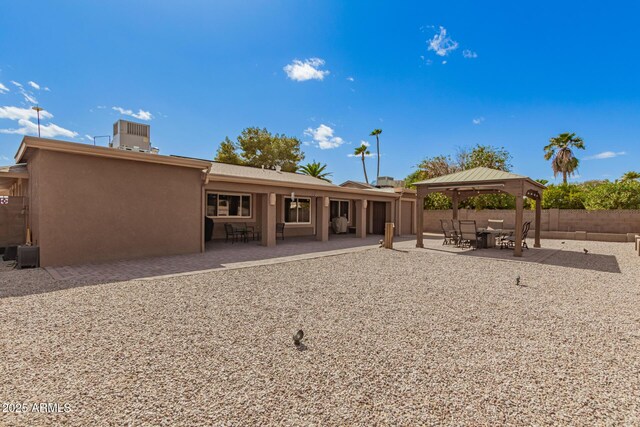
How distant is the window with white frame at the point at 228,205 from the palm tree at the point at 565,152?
32768 mm

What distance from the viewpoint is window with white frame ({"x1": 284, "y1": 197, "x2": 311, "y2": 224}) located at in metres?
16.3

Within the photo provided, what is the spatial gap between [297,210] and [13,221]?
36.4 ft

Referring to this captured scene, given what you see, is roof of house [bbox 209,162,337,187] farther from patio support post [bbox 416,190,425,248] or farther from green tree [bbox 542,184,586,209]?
green tree [bbox 542,184,586,209]

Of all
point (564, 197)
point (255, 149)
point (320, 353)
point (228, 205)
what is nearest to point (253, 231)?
point (228, 205)

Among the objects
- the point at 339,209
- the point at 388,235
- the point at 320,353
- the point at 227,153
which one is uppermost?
the point at 227,153

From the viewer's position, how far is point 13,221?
9.32 metres

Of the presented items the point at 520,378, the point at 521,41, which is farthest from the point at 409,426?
the point at 521,41

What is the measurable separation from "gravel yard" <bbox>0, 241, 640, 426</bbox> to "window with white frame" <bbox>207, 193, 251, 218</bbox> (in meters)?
7.89

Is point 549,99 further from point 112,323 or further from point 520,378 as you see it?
point 112,323

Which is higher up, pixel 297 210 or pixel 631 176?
pixel 631 176

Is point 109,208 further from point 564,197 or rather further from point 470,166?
point 470,166

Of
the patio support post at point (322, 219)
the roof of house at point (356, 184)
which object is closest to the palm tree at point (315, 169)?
the roof of house at point (356, 184)

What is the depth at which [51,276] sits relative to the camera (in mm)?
6512

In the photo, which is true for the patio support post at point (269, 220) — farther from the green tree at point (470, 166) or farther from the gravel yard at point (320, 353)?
the green tree at point (470, 166)
